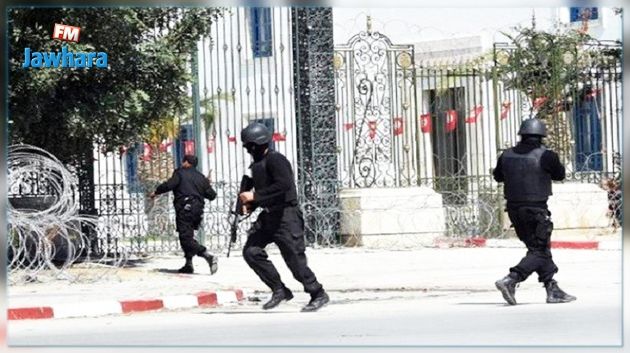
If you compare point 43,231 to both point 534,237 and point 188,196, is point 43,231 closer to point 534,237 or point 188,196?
point 188,196

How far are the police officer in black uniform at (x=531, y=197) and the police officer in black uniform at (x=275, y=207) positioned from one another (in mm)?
1773

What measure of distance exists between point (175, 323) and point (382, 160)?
11160 mm

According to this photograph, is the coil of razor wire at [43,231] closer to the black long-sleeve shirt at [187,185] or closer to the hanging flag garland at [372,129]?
the black long-sleeve shirt at [187,185]

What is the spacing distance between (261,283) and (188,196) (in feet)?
4.60

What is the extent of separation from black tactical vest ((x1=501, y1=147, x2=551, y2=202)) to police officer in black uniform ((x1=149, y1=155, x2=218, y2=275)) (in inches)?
217

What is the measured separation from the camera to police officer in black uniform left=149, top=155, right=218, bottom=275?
17922 mm

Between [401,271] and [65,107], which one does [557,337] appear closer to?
[401,271]

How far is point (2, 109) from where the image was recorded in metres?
11.9

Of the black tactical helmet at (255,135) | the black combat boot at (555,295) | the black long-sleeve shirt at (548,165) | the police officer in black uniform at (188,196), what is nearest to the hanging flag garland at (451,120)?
the police officer in black uniform at (188,196)

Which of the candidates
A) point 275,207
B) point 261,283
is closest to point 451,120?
point 261,283

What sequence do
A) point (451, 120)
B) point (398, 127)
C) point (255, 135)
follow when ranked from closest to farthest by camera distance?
point (255, 135) < point (398, 127) < point (451, 120)

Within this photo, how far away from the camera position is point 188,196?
17922 mm

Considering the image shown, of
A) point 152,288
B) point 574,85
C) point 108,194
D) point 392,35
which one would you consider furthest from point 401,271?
point 392,35

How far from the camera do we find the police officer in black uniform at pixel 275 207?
512 inches
